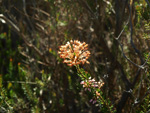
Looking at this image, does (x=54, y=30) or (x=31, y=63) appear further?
(x=31, y=63)

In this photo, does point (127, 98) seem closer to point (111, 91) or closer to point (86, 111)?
point (111, 91)

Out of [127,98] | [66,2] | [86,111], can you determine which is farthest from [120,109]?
[66,2]

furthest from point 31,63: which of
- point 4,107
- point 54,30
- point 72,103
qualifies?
point 4,107


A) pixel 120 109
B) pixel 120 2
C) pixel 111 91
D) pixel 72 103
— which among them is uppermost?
pixel 120 2

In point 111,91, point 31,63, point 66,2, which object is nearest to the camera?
point 111,91

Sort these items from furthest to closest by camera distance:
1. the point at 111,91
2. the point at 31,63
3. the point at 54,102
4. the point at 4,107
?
the point at 31,63 → the point at 54,102 → the point at 111,91 → the point at 4,107

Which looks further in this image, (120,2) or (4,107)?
(120,2)

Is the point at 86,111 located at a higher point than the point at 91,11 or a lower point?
lower

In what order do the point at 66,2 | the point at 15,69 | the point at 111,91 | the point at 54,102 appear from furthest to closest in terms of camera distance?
1. the point at 15,69
2. the point at 54,102
3. the point at 66,2
4. the point at 111,91

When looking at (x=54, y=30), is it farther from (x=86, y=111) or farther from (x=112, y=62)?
(x=86, y=111)
